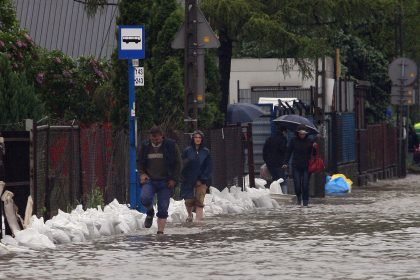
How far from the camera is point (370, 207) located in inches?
1053

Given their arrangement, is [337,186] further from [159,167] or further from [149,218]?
[159,167]

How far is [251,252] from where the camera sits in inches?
649

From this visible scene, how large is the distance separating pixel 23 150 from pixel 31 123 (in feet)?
2.48

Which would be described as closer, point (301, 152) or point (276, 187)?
point (301, 152)

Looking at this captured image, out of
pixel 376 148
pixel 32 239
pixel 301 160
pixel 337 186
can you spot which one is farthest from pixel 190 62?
pixel 376 148

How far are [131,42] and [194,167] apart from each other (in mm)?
2281

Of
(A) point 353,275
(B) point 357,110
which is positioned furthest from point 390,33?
(A) point 353,275

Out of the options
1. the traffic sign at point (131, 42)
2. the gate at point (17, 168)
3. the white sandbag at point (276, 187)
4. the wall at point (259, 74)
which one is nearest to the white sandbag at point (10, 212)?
the gate at point (17, 168)

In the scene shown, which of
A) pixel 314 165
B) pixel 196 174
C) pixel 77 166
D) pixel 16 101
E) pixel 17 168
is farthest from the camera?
pixel 16 101

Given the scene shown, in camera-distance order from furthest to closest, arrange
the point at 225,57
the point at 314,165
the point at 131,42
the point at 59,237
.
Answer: the point at 225,57, the point at 314,165, the point at 131,42, the point at 59,237

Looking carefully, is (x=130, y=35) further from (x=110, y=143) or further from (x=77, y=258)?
(x=77, y=258)

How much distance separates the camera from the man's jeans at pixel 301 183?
27359mm

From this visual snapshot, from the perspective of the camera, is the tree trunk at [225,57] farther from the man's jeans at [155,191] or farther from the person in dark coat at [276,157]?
the man's jeans at [155,191]

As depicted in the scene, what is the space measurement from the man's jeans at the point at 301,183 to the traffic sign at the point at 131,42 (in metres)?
6.73
